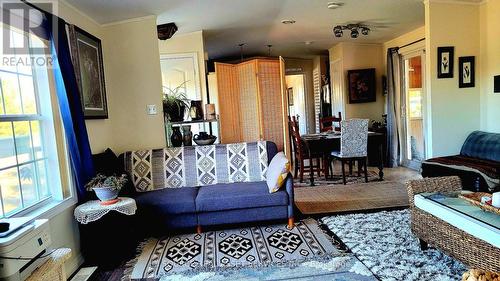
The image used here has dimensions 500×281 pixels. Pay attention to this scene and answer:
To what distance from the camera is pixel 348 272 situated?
2.29 meters

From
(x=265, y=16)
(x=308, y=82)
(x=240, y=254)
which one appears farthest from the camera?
(x=308, y=82)

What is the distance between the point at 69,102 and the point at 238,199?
5.44 feet

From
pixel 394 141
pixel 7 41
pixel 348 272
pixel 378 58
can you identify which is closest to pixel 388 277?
pixel 348 272

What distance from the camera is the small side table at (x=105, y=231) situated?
262 centimetres

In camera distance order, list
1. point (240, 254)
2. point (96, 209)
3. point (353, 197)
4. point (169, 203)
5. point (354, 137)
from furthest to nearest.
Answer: point (354, 137)
point (353, 197)
point (169, 203)
point (240, 254)
point (96, 209)

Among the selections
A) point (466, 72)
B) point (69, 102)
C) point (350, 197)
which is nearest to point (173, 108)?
point (69, 102)

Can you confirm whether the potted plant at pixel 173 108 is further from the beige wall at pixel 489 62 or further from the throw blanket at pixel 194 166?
the beige wall at pixel 489 62

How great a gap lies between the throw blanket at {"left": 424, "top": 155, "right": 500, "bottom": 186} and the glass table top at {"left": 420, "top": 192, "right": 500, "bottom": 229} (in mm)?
1113

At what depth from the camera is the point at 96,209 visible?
2570 millimetres

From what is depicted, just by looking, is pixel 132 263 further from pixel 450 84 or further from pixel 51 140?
pixel 450 84

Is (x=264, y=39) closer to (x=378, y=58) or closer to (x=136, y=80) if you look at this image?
(x=378, y=58)

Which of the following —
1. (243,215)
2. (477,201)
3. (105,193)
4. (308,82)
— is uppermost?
(308,82)

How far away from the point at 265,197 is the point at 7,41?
234cm

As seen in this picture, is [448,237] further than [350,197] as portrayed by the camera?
No
